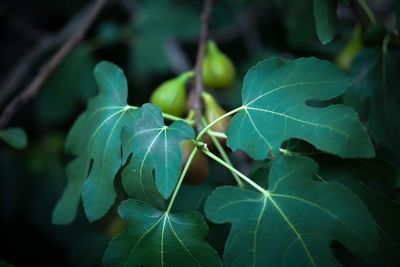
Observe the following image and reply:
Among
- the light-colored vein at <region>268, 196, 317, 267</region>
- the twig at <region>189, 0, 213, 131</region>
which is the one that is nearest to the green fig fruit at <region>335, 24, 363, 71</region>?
the twig at <region>189, 0, 213, 131</region>

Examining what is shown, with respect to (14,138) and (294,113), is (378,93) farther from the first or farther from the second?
(14,138)

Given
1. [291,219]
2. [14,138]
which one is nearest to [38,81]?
[14,138]

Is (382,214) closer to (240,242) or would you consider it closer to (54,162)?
(240,242)

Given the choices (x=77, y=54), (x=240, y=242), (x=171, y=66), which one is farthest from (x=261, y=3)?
(x=240, y=242)

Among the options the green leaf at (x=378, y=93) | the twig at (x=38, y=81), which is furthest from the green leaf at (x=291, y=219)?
the twig at (x=38, y=81)

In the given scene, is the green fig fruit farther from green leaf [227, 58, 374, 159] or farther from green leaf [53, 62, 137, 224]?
green leaf [53, 62, 137, 224]
